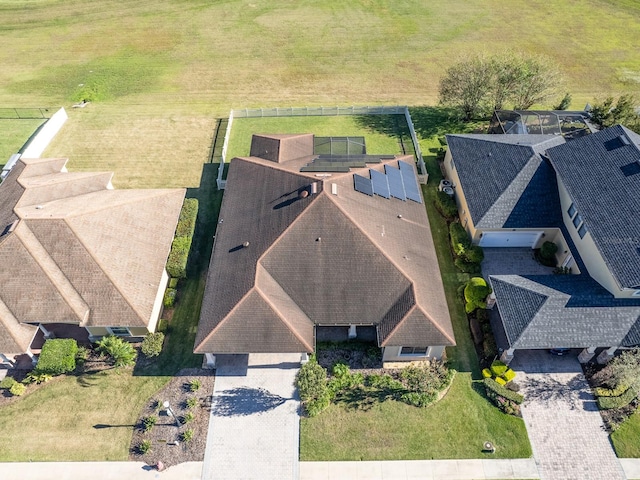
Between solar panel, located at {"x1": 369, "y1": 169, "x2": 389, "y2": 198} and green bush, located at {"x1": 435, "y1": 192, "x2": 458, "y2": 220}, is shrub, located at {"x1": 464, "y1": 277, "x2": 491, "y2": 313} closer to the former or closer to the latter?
green bush, located at {"x1": 435, "y1": 192, "x2": 458, "y2": 220}

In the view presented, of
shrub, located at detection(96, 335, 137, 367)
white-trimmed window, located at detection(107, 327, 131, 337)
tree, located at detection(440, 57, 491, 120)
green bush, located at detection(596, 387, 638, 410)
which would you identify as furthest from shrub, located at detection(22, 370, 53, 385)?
tree, located at detection(440, 57, 491, 120)

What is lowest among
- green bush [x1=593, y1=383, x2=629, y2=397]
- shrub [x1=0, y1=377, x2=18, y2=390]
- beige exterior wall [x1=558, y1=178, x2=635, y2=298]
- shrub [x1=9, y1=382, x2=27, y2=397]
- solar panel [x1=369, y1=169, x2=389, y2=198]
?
shrub [x1=9, y1=382, x2=27, y2=397]

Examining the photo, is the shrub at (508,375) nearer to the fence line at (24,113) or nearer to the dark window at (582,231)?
the dark window at (582,231)

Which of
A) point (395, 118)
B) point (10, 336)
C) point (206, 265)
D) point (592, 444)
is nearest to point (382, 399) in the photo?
point (592, 444)

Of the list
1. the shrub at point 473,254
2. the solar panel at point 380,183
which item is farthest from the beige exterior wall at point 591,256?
the solar panel at point 380,183

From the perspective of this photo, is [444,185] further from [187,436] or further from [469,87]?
[187,436]

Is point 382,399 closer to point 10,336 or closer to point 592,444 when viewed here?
point 592,444
